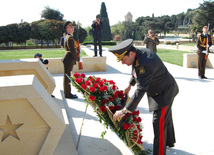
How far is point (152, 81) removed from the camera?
2.87 meters

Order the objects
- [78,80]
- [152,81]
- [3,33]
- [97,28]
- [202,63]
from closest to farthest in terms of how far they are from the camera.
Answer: [152,81]
[78,80]
[202,63]
[97,28]
[3,33]

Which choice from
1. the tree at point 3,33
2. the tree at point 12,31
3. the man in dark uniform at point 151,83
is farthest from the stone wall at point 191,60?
the tree at point 3,33

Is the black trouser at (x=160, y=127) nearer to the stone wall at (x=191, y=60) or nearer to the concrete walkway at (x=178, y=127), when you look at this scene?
the concrete walkway at (x=178, y=127)

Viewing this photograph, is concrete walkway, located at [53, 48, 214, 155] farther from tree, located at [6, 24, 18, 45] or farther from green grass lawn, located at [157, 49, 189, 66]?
tree, located at [6, 24, 18, 45]

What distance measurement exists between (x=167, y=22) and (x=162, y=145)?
67.3 metres

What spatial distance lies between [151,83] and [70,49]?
3.44m

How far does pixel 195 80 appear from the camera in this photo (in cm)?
841

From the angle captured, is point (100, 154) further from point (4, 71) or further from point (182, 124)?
point (4, 71)

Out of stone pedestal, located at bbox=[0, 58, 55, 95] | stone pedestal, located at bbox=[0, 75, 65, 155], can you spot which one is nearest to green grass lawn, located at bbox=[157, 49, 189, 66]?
stone pedestal, located at bbox=[0, 58, 55, 95]

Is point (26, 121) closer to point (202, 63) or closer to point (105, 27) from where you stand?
point (202, 63)

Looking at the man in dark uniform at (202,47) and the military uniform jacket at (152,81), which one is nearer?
the military uniform jacket at (152,81)

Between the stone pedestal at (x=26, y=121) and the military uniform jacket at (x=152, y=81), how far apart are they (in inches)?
39.2

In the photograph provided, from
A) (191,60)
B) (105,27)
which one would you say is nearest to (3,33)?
(105,27)

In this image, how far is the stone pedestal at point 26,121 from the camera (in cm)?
246
